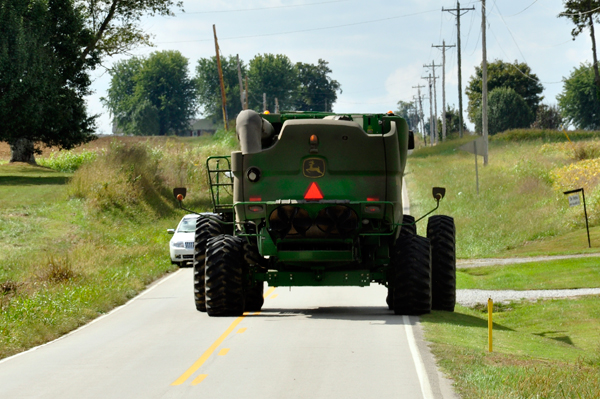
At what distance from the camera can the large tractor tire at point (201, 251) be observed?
17516 millimetres

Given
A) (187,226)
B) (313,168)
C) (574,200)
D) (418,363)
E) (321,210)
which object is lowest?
(418,363)

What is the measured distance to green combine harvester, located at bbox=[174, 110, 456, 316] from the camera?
1598 centimetres

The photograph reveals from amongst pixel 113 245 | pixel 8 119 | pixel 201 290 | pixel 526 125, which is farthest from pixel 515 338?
pixel 526 125

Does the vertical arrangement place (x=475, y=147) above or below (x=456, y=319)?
above

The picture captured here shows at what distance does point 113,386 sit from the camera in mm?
10391

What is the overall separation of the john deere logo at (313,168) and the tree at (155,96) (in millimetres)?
127545

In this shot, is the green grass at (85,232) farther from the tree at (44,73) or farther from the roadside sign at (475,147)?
the roadside sign at (475,147)

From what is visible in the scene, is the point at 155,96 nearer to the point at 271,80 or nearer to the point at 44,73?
the point at 271,80

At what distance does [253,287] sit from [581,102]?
11508 centimetres

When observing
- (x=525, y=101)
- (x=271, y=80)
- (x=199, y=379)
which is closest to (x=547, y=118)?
(x=525, y=101)

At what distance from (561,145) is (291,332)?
4971 centimetres

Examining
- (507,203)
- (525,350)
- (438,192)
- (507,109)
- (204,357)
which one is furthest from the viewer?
(507,109)

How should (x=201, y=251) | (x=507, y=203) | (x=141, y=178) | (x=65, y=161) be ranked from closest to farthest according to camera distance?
1. (x=201, y=251)
2. (x=507, y=203)
3. (x=141, y=178)
4. (x=65, y=161)

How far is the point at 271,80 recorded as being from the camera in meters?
159
